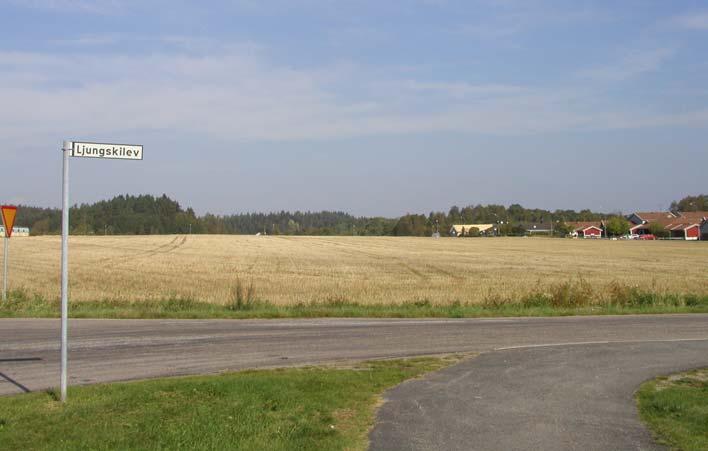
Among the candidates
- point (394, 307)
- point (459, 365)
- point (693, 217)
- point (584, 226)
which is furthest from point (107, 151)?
point (584, 226)

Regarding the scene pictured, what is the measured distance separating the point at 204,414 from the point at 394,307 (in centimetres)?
1552

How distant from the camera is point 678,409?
914cm

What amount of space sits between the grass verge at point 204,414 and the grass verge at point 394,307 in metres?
10.5

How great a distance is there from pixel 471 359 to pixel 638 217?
170 metres

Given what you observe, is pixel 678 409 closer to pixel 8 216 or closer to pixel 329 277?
pixel 8 216

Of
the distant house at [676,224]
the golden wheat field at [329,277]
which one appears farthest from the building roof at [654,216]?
the golden wheat field at [329,277]

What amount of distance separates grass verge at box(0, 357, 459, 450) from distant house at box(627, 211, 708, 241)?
13505 centimetres

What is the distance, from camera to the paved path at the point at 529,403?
771 cm

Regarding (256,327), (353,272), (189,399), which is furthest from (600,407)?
(353,272)

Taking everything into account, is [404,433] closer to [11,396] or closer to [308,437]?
[308,437]

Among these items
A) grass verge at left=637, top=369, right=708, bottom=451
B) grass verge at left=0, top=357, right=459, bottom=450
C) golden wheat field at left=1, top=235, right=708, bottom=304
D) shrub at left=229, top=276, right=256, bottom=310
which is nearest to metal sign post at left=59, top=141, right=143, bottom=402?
grass verge at left=0, top=357, right=459, bottom=450

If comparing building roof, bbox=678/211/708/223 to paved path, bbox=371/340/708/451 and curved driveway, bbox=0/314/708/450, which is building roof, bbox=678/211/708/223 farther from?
paved path, bbox=371/340/708/451

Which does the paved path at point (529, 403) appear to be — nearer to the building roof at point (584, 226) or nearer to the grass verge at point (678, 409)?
the grass verge at point (678, 409)

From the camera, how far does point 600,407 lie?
9.43 meters
